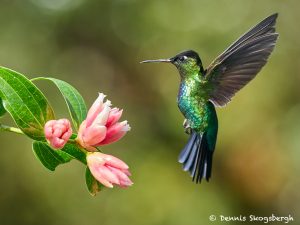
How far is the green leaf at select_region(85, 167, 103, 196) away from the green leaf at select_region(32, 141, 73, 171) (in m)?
0.09

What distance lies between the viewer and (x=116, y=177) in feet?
5.29

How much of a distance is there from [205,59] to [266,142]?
4.04 ft

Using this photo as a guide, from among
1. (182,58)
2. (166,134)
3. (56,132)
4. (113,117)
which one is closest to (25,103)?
(56,132)

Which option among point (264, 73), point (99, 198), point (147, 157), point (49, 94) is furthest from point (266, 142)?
point (49, 94)

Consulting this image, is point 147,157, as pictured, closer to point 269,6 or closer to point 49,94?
point 49,94

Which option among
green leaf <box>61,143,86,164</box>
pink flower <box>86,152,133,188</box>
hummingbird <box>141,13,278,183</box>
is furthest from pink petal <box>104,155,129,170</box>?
hummingbird <box>141,13,278,183</box>

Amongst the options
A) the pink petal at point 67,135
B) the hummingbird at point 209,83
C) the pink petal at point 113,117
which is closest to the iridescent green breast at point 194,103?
the hummingbird at point 209,83

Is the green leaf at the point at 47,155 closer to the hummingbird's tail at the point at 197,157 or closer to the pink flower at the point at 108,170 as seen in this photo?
the pink flower at the point at 108,170

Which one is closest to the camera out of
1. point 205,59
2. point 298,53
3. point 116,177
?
point 116,177

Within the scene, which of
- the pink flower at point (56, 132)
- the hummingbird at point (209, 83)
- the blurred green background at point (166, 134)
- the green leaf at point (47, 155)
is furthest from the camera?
the blurred green background at point (166, 134)

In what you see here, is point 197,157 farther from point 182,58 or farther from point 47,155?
point 47,155

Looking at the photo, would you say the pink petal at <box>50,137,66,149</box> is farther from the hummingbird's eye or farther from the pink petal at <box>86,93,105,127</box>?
the hummingbird's eye

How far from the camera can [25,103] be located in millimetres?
1611

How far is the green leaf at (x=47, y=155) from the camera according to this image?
172 cm
